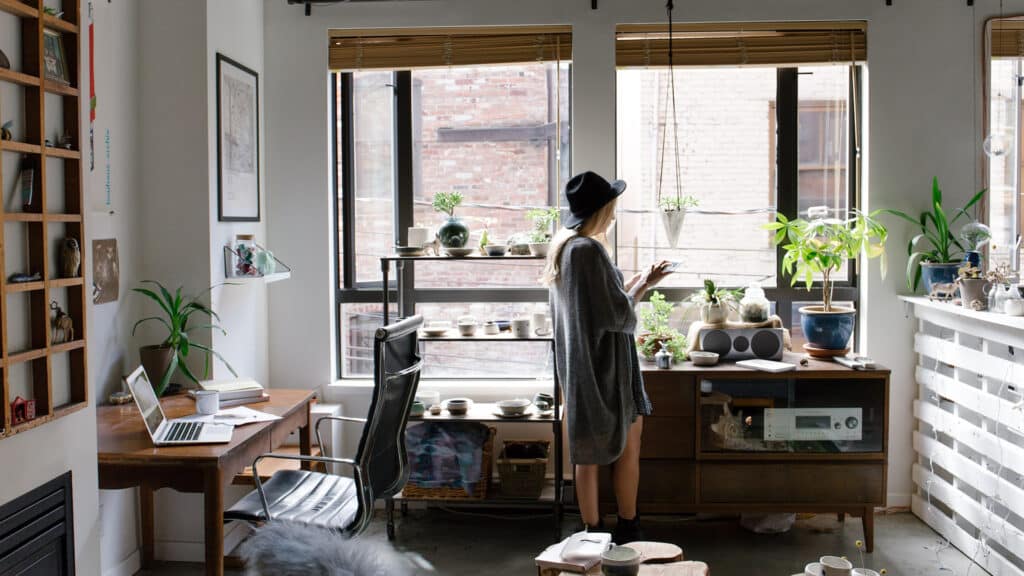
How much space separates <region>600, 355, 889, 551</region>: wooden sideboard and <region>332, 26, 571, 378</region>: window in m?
0.86

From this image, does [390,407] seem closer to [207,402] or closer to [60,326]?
[207,402]

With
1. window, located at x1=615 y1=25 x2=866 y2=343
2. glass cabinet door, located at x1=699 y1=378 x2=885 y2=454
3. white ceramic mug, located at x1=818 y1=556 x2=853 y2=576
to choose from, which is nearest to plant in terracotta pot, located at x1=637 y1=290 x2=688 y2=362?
glass cabinet door, located at x1=699 y1=378 x2=885 y2=454

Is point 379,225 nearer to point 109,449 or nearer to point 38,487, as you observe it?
point 109,449

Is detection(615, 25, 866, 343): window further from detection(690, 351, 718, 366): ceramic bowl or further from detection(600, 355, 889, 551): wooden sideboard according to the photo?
detection(600, 355, 889, 551): wooden sideboard

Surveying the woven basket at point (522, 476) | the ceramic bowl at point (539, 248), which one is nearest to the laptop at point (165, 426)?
the woven basket at point (522, 476)

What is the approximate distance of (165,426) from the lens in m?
3.19

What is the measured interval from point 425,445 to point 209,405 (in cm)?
113

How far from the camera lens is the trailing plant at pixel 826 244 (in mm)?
4156

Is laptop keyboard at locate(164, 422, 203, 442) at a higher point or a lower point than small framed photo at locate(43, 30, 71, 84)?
lower

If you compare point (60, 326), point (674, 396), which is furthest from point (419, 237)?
point (60, 326)

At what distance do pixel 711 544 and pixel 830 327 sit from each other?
1133 millimetres

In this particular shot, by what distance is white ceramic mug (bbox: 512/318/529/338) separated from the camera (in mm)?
4160

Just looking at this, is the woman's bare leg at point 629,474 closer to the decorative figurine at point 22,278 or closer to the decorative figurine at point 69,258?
the decorative figurine at point 69,258

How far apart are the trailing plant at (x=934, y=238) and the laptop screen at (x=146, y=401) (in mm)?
3409
